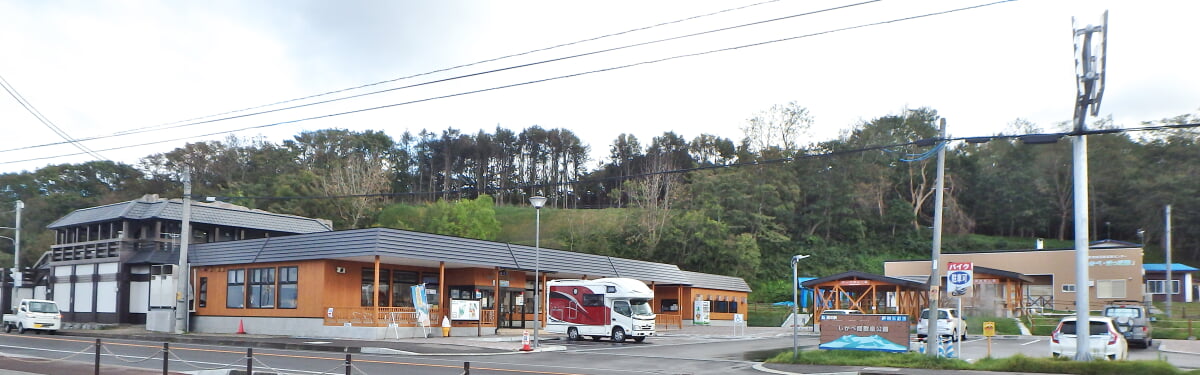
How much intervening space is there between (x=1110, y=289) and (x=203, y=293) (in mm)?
52066

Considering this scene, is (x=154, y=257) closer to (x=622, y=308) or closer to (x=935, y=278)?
(x=622, y=308)

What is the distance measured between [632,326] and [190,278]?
19139mm

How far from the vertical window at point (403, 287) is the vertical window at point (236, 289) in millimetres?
5938

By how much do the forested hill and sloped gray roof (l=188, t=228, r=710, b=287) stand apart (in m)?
28.0

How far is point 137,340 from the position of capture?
29.4 metres

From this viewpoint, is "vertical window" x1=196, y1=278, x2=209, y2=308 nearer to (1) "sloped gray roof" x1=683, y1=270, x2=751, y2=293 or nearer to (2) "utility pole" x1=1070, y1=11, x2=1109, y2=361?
(1) "sloped gray roof" x1=683, y1=270, x2=751, y2=293

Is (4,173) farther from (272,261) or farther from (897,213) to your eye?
(897,213)

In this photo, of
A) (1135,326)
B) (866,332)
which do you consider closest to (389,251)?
(866,332)

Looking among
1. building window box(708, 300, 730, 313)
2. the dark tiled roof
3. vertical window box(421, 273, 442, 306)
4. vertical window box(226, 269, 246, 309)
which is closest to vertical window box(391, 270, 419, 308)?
vertical window box(421, 273, 442, 306)

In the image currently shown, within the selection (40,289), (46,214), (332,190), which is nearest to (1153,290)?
(332,190)

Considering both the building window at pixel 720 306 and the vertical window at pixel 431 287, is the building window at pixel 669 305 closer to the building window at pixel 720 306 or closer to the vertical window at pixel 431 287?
the building window at pixel 720 306

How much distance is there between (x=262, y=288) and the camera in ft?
109

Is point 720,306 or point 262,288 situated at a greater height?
point 262,288

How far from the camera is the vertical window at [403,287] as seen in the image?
34.0 m
